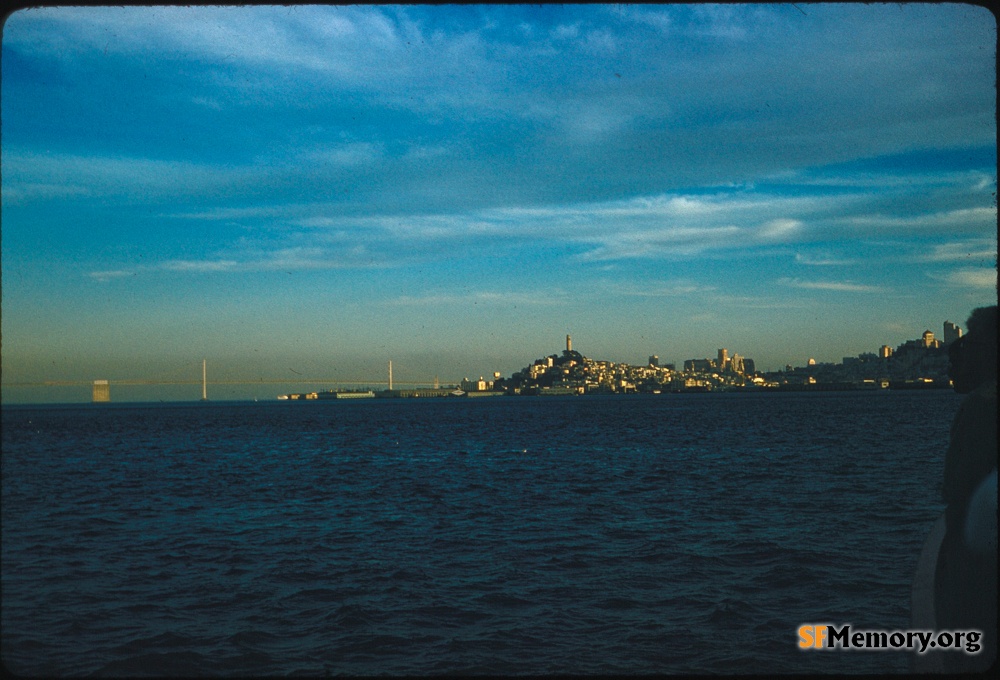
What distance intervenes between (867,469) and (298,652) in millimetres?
27863

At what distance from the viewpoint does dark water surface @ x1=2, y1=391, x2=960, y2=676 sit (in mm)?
9523

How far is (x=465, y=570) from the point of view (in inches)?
551

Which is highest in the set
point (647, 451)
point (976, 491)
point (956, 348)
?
point (956, 348)

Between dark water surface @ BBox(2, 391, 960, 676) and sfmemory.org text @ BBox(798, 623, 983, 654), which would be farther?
dark water surface @ BBox(2, 391, 960, 676)

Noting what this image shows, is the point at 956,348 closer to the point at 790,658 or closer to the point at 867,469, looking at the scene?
the point at 790,658

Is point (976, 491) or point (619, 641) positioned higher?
point (976, 491)

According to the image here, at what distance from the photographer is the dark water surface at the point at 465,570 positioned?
31.2 feet

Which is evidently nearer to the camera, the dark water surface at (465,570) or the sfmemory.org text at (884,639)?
the sfmemory.org text at (884,639)

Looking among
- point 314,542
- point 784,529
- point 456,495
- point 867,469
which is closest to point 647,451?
point 867,469

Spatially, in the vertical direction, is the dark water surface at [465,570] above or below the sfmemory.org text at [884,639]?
below

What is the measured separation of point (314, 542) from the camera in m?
17.3

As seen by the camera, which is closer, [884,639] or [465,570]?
[884,639]

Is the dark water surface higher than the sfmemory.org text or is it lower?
lower

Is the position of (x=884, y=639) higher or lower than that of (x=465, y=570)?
higher
